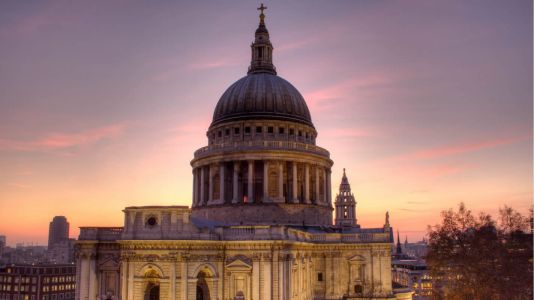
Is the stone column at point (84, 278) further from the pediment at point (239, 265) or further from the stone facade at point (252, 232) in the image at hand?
the pediment at point (239, 265)

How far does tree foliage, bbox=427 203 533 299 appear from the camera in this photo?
171ft

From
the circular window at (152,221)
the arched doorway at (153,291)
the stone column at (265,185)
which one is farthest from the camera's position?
the stone column at (265,185)

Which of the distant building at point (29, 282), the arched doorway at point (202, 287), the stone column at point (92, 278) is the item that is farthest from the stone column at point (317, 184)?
the distant building at point (29, 282)

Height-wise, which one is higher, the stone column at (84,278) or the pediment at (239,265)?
the pediment at (239,265)

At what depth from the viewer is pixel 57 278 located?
163875 mm

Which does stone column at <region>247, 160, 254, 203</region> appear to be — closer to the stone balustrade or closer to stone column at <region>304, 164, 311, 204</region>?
stone column at <region>304, 164, 311, 204</region>

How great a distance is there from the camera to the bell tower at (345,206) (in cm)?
8969

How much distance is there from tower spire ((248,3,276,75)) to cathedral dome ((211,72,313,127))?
3.73ft

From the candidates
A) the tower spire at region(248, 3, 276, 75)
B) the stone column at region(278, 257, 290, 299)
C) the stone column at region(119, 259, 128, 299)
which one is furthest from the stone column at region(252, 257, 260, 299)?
the tower spire at region(248, 3, 276, 75)

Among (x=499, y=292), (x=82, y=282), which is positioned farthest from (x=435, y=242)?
(x=82, y=282)

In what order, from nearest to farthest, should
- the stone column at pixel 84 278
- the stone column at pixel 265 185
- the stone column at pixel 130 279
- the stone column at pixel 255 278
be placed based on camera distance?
the stone column at pixel 130 279 < the stone column at pixel 255 278 < the stone column at pixel 84 278 < the stone column at pixel 265 185

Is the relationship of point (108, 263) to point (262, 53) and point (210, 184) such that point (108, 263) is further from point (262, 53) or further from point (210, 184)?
point (262, 53)

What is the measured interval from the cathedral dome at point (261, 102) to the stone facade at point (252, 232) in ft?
0.52

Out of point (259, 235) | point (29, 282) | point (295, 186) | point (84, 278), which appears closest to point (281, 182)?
point (295, 186)
